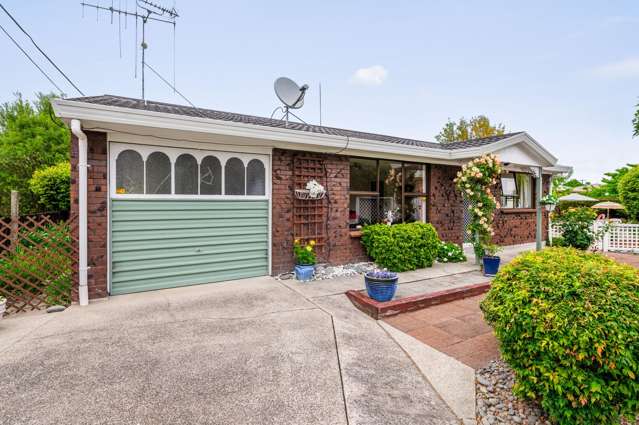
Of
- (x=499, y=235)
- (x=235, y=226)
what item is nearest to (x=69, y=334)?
(x=235, y=226)

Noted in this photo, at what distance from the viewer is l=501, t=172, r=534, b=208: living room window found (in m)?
10.3

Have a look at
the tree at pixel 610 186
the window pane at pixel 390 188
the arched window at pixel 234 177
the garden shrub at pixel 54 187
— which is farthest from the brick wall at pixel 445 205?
the tree at pixel 610 186

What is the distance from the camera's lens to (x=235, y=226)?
18.7ft

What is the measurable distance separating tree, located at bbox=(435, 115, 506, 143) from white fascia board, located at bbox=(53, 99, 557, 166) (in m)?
16.7

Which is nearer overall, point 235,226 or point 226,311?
point 226,311

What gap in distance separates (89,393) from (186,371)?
0.68 metres

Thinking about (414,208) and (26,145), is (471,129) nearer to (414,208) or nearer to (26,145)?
(414,208)

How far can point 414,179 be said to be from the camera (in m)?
8.03

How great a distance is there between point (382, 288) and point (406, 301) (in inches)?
16.4

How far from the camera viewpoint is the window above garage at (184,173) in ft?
15.8

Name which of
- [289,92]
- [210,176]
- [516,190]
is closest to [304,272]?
[210,176]

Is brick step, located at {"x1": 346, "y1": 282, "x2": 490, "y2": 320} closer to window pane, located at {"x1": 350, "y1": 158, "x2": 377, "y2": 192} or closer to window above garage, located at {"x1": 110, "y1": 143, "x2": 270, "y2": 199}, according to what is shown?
window above garage, located at {"x1": 110, "y1": 143, "x2": 270, "y2": 199}

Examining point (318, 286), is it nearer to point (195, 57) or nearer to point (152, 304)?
point (152, 304)

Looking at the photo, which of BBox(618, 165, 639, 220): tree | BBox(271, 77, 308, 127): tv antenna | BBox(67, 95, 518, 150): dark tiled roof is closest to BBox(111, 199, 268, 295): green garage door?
BBox(67, 95, 518, 150): dark tiled roof
